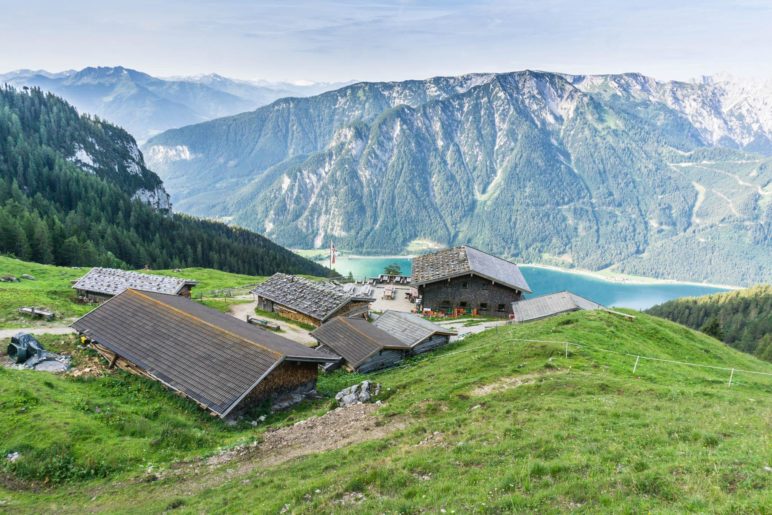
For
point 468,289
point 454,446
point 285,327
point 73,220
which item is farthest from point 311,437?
point 73,220

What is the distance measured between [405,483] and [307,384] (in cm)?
1684

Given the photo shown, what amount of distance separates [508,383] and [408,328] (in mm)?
18445

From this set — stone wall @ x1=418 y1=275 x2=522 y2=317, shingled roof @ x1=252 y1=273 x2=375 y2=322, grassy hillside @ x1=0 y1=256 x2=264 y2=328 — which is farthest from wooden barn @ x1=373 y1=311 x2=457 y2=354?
grassy hillside @ x1=0 y1=256 x2=264 y2=328

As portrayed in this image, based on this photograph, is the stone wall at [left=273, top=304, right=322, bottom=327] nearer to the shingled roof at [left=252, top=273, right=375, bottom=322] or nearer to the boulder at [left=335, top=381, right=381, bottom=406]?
the shingled roof at [left=252, top=273, right=375, bottom=322]

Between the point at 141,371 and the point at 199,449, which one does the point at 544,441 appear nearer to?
the point at 199,449

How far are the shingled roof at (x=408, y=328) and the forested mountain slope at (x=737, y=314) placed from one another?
10313 centimetres

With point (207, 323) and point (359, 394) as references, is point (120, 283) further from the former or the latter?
point (359, 394)

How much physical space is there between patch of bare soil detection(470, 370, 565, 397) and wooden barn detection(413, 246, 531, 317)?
114 feet

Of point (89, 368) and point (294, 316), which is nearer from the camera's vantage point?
point (89, 368)

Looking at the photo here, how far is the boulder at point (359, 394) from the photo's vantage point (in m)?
26.2

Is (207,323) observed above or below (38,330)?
above

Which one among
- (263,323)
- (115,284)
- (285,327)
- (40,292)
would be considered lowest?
(285,327)

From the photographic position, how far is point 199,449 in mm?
20922

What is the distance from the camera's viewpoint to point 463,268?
6116cm
